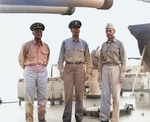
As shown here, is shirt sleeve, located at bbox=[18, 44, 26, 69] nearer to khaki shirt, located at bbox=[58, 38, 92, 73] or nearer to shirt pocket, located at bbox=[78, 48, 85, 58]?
khaki shirt, located at bbox=[58, 38, 92, 73]

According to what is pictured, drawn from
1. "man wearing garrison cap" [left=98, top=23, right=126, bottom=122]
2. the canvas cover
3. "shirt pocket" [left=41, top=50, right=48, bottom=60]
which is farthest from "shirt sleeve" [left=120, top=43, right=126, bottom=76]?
"shirt pocket" [left=41, top=50, right=48, bottom=60]

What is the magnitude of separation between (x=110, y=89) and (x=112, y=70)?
0.85ft

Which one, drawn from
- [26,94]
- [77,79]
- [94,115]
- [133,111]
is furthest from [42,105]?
[133,111]

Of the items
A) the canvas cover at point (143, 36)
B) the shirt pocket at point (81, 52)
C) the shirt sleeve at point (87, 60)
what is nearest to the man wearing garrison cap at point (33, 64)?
the shirt pocket at point (81, 52)

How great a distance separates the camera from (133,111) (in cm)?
457

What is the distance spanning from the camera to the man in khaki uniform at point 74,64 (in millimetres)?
3430

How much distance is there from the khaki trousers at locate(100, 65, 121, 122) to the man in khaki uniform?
245 mm

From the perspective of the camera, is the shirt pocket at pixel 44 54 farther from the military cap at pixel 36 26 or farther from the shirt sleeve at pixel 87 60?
the shirt sleeve at pixel 87 60

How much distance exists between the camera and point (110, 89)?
3576mm

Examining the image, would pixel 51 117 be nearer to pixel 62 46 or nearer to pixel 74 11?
pixel 62 46

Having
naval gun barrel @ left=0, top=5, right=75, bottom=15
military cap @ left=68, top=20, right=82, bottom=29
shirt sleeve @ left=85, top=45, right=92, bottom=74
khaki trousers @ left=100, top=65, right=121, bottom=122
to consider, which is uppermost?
naval gun barrel @ left=0, top=5, right=75, bottom=15

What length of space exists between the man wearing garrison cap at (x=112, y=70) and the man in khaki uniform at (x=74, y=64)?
0.77ft

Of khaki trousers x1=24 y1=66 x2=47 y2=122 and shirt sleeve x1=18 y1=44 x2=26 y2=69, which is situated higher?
shirt sleeve x1=18 y1=44 x2=26 y2=69

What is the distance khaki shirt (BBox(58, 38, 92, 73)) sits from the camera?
135 inches
